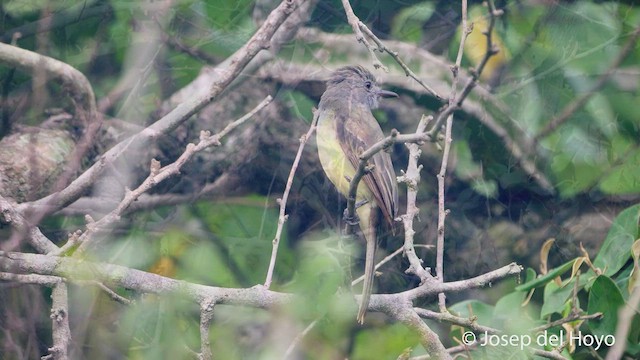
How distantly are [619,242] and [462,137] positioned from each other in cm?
86

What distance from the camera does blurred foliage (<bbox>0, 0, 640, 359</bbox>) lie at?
329 centimetres

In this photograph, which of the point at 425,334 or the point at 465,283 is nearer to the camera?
the point at 465,283

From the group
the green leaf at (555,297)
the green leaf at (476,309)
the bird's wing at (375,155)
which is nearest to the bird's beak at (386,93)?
the bird's wing at (375,155)

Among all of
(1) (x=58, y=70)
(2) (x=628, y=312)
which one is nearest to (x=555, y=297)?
(2) (x=628, y=312)

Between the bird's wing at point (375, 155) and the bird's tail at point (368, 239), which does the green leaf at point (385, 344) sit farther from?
the bird's wing at point (375, 155)

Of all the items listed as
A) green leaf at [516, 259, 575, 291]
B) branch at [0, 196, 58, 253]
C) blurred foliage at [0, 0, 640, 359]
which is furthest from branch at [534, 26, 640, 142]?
branch at [0, 196, 58, 253]

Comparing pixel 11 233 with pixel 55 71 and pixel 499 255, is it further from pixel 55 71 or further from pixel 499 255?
pixel 499 255

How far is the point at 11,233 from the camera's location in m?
3.04

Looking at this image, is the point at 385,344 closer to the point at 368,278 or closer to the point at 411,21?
the point at 368,278

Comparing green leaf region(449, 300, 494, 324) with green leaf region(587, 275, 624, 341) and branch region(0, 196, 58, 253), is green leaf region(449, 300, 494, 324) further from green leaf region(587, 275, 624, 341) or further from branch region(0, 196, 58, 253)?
branch region(0, 196, 58, 253)

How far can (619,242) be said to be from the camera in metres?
3.62

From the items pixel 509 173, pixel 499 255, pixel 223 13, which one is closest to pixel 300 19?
pixel 223 13

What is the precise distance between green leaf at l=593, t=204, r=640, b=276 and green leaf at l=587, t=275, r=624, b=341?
0.74ft

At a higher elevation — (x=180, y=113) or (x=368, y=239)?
(x=180, y=113)
